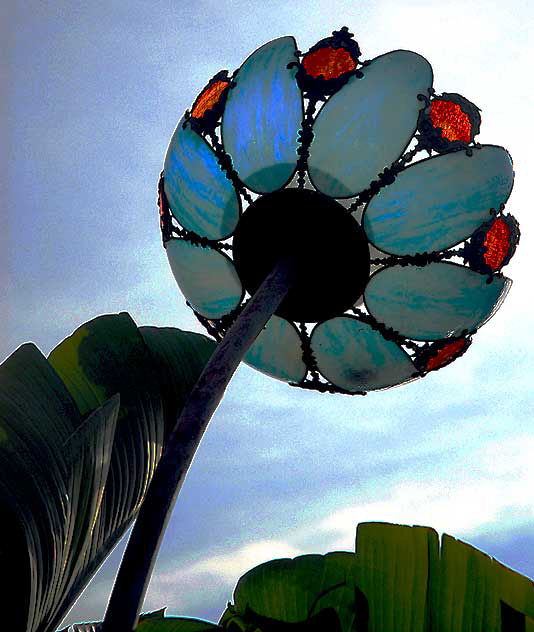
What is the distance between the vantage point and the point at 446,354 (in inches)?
103

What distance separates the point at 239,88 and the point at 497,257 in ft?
3.31

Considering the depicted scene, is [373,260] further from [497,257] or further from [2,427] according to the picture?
[2,427]

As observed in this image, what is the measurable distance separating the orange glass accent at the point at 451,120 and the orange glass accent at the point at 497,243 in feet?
0.97

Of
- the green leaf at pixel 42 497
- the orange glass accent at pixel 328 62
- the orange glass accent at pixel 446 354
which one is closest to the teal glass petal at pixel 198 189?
the orange glass accent at pixel 328 62

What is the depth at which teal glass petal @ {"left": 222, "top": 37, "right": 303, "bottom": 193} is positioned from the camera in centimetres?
241

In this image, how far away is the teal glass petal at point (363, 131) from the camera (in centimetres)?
235

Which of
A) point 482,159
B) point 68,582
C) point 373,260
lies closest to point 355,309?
point 373,260

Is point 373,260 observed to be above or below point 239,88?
below

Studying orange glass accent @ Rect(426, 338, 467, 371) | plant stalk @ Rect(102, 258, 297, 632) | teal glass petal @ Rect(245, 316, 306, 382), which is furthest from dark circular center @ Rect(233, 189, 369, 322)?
orange glass accent @ Rect(426, 338, 467, 371)

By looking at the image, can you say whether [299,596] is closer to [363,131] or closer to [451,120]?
[363,131]

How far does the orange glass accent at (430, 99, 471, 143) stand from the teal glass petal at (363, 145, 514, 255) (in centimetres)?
6

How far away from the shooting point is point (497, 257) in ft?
8.28

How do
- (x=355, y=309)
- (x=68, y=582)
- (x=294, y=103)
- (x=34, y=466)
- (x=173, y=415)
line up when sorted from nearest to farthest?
(x=34, y=466), (x=68, y=582), (x=173, y=415), (x=294, y=103), (x=355, y=309)

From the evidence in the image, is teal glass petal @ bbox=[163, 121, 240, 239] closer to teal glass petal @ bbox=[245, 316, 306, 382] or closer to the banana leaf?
teal glass petal @ bbox=[245, 316, 306, 382]
